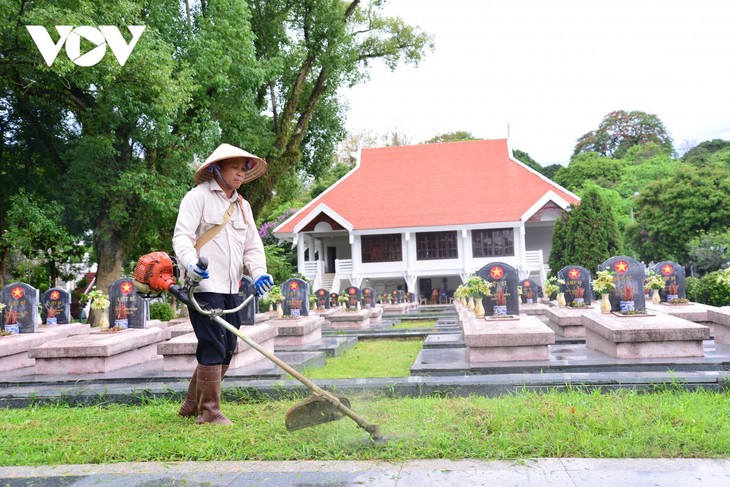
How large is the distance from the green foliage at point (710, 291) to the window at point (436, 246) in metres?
14.3

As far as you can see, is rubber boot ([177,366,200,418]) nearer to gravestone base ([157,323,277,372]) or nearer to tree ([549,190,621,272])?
gravestone base ([157,323,277,372])

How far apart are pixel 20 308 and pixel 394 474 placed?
965cm

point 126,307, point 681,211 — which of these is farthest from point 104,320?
point 681,211

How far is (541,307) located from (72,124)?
1468 centimetres

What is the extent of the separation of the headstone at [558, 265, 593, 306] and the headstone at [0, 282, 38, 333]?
35.2 ft

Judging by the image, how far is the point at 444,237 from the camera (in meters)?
30.3

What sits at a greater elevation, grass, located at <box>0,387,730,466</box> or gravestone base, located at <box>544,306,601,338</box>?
gravestone base, located at <box>544,306,601,338</box>

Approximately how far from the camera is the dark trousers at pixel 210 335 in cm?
471

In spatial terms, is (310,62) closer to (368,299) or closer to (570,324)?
(368,299)

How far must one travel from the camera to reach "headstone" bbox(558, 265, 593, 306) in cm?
1282

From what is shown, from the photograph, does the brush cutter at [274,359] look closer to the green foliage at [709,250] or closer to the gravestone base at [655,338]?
the gravestone base at [655,338]

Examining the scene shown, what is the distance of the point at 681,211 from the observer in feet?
97.3

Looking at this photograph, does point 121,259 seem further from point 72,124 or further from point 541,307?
point 541,307

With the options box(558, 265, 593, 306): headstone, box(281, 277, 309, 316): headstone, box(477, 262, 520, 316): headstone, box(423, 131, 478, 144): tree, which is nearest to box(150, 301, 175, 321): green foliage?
box(281, 277, 309, 316): headstone
